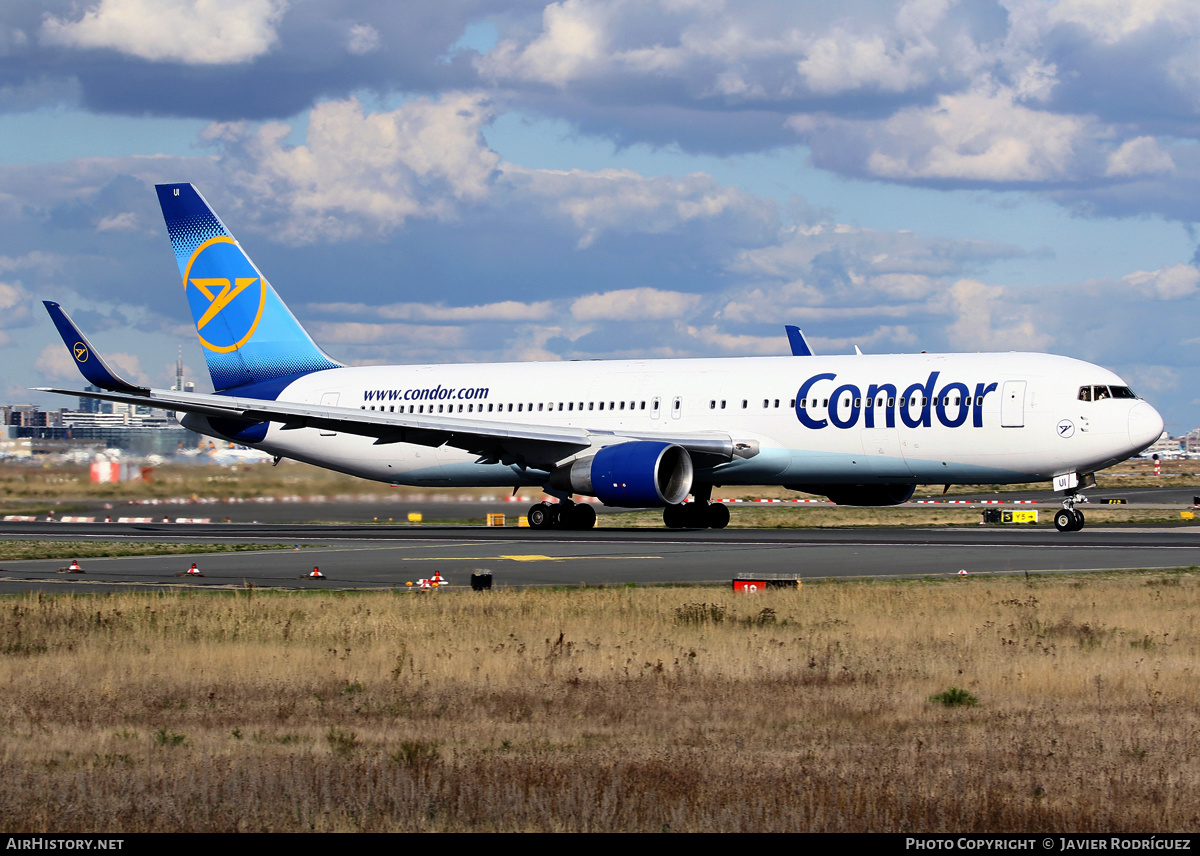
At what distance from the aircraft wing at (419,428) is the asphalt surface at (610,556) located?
2.22 m

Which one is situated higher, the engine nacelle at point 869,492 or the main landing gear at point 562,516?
the engine nacelle at point 869,492

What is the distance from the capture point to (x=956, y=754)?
901cm

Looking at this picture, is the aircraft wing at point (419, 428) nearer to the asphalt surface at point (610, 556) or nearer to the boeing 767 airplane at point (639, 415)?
the boeing 767 airplane at point (639, 415)

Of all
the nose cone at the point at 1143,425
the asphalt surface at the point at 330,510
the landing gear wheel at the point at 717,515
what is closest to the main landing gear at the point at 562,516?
the landing gear wheel at the point at 717,515

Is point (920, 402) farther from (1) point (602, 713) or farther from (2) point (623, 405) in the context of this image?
(1) point (602, 713)

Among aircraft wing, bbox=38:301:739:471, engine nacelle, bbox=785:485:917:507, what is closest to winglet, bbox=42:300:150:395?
aircraft wing, bbox=38:301:739:471

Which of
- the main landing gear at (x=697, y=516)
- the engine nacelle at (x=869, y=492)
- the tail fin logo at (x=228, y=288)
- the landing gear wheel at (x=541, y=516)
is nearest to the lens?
the engine nacelle at (x=869, y=492)

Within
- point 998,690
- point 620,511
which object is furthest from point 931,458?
point 998,690

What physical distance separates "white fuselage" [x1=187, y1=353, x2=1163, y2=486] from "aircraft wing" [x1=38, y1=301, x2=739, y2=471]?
24.3 inches

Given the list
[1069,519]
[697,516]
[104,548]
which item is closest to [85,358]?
[104,548]

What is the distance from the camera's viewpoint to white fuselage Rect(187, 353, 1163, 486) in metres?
32.7

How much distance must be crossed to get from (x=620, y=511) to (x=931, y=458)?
1894 centimetres

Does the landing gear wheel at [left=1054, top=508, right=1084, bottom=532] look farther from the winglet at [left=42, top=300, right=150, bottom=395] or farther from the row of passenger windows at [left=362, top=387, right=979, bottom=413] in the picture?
the winglet at [left=42, top=300, right=150, bottom=395]

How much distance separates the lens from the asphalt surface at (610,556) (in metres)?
22.4
